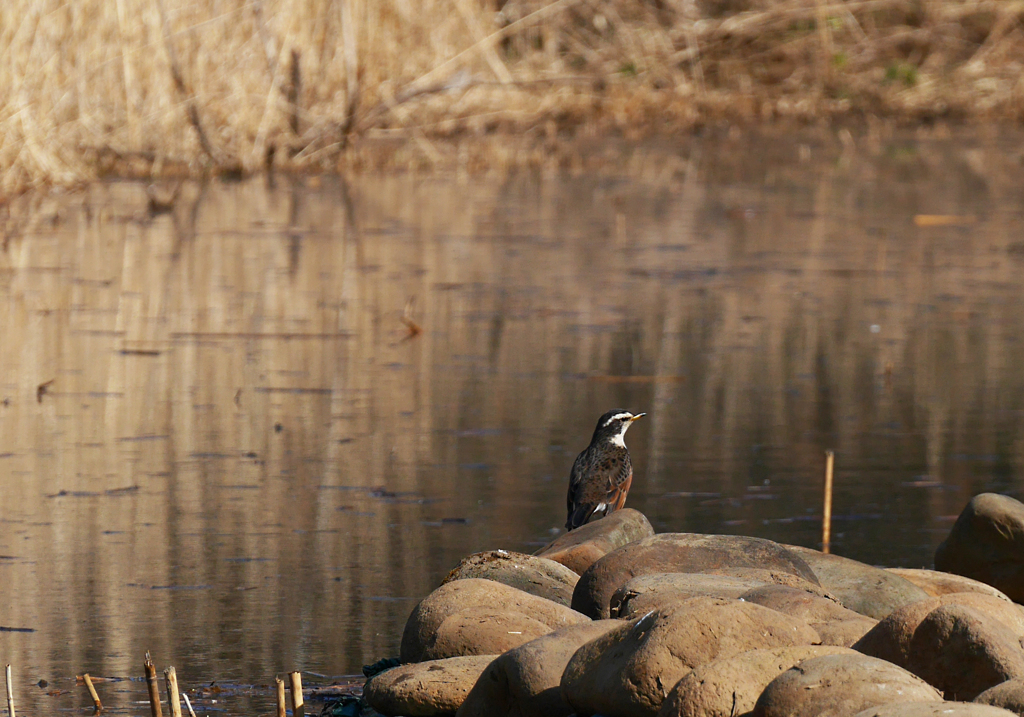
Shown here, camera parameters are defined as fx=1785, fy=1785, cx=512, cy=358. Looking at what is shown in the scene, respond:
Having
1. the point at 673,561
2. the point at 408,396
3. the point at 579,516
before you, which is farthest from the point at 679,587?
the point at 408,396

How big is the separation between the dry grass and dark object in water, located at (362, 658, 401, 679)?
9.79 meters

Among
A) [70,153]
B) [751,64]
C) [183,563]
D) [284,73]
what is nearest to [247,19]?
[284,73]

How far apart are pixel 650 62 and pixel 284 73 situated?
6.15 m

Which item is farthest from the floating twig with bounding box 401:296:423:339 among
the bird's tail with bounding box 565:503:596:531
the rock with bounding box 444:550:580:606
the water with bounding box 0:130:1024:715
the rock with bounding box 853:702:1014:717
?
the rock with bounding box 853:702:1014:717

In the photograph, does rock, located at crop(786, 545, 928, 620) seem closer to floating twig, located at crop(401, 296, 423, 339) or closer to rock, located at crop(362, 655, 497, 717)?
rock, located at crop(362, 655, 497, 717)

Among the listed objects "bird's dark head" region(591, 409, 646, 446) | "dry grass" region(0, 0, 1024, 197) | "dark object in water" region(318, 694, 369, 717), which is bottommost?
"dark object in water" region(318, 694, 369, 717)

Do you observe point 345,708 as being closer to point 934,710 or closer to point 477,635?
point 477,635

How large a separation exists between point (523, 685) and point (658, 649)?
1.14 ft

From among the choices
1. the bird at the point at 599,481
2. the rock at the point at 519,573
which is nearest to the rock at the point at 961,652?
the rock at the point at 519,573

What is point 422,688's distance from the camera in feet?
A: 13.7

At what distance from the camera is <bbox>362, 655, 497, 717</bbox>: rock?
164 inches

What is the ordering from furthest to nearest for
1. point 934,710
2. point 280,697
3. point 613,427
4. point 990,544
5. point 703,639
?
point 613,427 < point 990,544 < point 703,639 < point 280,697 < point 934,710

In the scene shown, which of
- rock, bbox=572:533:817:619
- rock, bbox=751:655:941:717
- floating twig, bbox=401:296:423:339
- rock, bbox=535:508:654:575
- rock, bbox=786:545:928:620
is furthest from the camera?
floating twig, bbox=401:296:423:339

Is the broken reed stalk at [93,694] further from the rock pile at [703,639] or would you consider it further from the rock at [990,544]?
the rock at [990,544]
